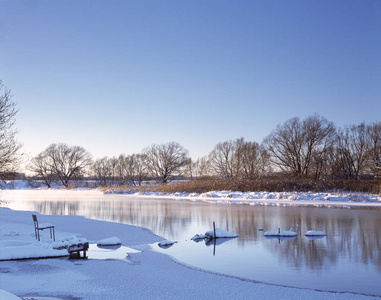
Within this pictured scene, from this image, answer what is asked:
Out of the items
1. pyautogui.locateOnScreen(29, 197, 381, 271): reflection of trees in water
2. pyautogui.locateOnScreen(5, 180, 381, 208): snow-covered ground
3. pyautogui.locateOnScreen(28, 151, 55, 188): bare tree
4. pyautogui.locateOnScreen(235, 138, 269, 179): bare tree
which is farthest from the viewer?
pyautogui.locateOnScreen(28, 151, 55, 188): bare tree

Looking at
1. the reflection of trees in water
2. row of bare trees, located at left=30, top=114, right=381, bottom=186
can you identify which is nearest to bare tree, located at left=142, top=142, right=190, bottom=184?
row of bare trees, located at left=30, top=114, right=381, bottom=186

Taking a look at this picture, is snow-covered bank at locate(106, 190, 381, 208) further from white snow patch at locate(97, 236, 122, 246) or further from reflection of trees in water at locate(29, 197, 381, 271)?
white snow patch at locate(97, 236, 122, 246)

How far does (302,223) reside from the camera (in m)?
19.7

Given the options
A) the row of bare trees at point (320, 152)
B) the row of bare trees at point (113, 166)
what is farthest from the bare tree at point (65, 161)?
the row of bare trees at point (320, 152)

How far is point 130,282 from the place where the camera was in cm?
867

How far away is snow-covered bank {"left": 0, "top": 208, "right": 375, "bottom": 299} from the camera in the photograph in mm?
7664

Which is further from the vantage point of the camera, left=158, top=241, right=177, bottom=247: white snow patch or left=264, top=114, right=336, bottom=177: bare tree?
left=264, top=114, right=336, bottom=177: bare tree

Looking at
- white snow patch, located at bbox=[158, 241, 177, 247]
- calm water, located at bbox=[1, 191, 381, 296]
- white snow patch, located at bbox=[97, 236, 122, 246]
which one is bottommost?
calm water, located at bbox=[1, 191, 381, 296]

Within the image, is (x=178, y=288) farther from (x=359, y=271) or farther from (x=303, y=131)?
(x=303, y=131)

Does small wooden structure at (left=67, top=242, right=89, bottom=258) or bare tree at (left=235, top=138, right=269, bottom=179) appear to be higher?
bare tree at (left=235, top=138, right=269, bottom=179)

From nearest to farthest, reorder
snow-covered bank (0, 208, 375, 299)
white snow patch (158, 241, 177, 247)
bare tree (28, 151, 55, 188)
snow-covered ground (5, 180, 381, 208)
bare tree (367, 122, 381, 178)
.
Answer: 1. snow-covered bank (0, 208, 375, 299)
2. white snow patch (158, 241, 177, 247)
3. snow-covered ground (5, 180, 381, 208)
4. bare tree (367, 122, 381, 178)
5. bare tree (28, 151, 55, 188)

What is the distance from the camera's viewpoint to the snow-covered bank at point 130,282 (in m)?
7.66

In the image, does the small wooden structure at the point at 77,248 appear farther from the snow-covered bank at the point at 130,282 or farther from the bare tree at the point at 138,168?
the bare tree at the point at 138,168

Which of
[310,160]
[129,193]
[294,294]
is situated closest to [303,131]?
[310,160]
